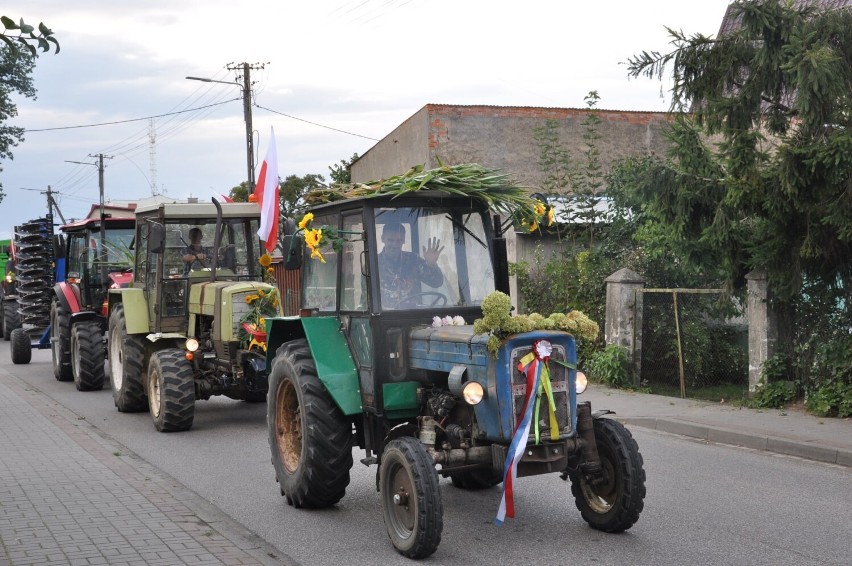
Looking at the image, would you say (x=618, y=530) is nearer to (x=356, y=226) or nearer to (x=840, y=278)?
(x=356, y=226)

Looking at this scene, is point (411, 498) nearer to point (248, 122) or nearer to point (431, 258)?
point (431, 258)

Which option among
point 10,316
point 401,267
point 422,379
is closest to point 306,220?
point 401,267

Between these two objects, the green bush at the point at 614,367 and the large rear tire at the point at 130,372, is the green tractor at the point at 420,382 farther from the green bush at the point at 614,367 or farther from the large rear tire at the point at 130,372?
the green bush at the point at 614,367

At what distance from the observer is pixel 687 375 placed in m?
15.3

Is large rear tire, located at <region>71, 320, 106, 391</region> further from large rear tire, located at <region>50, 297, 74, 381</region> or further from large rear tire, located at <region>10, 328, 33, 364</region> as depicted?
large rear tire, located at <region>10, 328, 33, 364</region>

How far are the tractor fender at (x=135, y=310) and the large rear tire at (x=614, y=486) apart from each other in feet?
26.3

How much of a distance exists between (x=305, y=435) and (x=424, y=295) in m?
1.40

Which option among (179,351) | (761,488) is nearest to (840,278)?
(761,488)

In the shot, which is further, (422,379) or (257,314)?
(257,314)

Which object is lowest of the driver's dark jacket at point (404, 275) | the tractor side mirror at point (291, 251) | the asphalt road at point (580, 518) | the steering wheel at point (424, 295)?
the asphalt road at point (580, 518)

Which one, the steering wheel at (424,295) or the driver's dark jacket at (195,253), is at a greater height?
the driver's dark jacket at (195,253)

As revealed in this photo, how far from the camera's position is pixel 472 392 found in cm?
623

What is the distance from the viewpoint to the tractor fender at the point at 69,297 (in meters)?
17.6

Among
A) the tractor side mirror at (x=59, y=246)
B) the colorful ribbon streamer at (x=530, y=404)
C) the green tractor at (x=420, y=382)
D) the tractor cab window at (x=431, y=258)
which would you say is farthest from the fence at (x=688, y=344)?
the tractor side mirror at (x=59, y=246)
